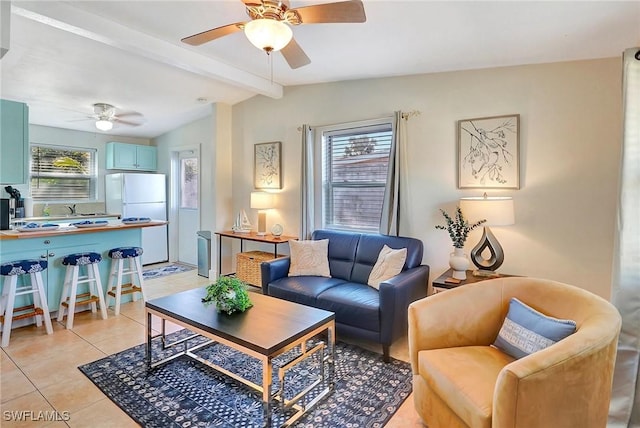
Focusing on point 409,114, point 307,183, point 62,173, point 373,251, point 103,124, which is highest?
point 103,124

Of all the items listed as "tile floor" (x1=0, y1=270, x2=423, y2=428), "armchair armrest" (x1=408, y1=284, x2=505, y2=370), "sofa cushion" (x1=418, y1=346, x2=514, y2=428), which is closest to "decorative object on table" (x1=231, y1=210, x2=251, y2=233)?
"tile floor" (x1=0, y1=270, x2=423, y2=428)

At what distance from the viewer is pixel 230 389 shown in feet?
7.46

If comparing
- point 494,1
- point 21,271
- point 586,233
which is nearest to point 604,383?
point 586,233

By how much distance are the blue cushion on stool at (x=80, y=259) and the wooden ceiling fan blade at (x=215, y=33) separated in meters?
2.41

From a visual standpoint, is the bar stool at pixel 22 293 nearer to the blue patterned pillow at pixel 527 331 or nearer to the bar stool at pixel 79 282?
the bar stool at pixel 79 282

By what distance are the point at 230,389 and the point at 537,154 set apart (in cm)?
305

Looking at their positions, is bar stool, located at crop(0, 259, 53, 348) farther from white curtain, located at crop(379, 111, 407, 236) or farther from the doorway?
white curtain, located at crop(379, 111, 407, 236)

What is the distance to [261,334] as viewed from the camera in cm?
195

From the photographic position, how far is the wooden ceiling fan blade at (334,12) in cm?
181

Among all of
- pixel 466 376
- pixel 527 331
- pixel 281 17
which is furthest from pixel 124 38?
pixel 527 331

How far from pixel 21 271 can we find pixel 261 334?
2.47 m

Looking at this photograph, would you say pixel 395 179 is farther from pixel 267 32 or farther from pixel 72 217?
pixel 72 217

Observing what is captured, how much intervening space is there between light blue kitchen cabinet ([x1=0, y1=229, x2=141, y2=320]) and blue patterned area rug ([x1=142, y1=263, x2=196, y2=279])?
1.43 metres

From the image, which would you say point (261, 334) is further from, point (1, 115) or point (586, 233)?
point (1, 115)
